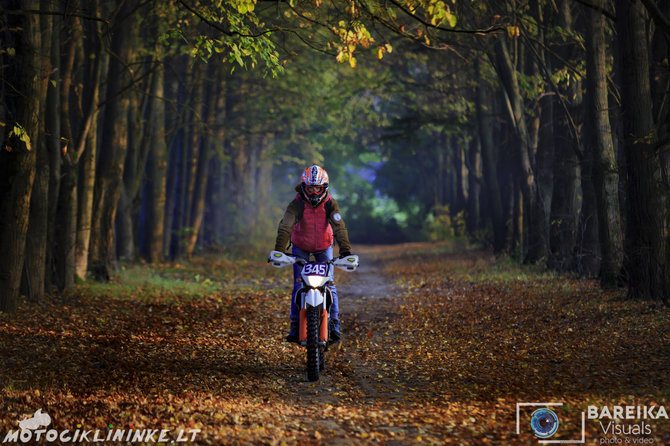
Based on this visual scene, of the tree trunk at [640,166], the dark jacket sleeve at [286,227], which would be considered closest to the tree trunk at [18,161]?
the dark jacket sleeve at [286,227]

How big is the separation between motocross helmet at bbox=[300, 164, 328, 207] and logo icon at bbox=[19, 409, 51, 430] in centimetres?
399

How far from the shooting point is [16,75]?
10.8 meters

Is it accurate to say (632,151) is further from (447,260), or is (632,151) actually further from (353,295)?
(447,260)

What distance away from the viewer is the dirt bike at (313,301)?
7.83 m

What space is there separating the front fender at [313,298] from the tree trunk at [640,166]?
6909 mm

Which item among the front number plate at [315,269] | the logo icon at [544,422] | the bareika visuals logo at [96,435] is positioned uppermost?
the front number plate at [315,269]

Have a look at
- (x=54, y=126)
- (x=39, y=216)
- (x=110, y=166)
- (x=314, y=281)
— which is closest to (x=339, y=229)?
(x=314, y=281)

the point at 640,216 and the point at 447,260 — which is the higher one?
the point at 640,216

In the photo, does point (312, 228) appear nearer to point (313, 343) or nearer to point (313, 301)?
point (313, 301)

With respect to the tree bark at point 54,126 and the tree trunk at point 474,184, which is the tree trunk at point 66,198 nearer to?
the tree bark at point 54,126

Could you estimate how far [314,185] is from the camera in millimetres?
8266

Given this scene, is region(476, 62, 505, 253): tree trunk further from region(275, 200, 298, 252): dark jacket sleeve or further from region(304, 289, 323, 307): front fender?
region(304, 289, 323, 307): front fender

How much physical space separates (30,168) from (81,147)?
11.0 ft

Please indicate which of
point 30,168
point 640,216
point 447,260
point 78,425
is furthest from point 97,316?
point 447,260
